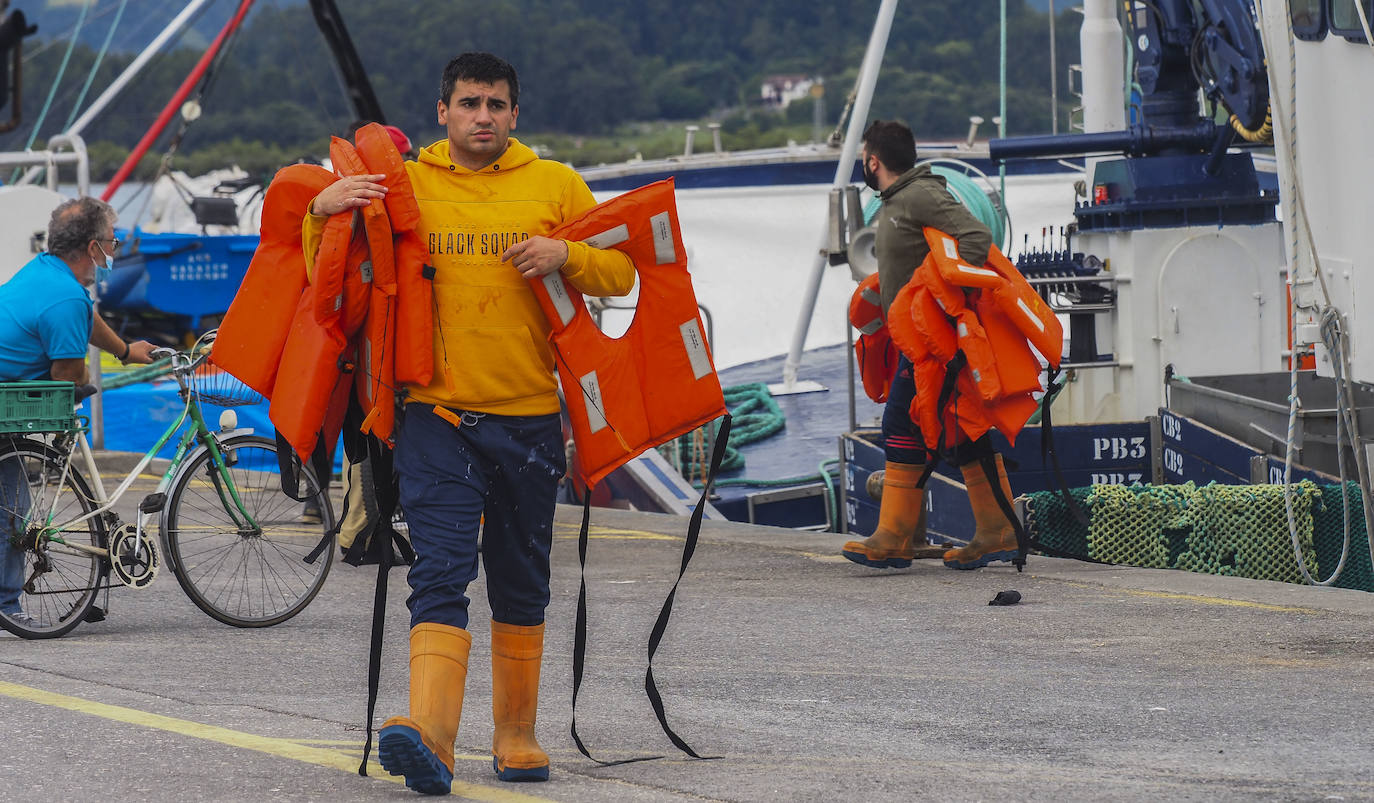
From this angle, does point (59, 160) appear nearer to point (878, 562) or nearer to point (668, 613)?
point (878, 562)

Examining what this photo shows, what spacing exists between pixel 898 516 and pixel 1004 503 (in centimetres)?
51

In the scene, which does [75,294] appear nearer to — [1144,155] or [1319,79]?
[1319,79]

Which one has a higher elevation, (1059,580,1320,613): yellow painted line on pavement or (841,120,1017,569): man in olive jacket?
(841,120,1017,569): man in olive jacket

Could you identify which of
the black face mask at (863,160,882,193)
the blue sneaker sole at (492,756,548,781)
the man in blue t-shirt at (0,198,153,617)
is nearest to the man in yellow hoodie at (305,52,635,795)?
the blue sneaker sole at (492,756,548,781)

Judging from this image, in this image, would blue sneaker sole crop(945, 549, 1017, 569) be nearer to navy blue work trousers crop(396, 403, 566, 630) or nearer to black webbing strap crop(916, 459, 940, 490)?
black webbing strap crop(916, 459, 940, 490)

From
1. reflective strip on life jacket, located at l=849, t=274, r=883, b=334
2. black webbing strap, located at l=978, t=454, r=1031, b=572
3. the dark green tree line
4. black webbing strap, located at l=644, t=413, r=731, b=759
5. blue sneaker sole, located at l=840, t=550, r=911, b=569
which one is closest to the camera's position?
black webbing strap, located at l=644, t=413, r=731, b=759

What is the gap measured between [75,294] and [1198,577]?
5046mm

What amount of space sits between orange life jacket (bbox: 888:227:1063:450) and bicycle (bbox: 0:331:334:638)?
2.73m

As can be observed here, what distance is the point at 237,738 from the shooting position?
17.7 ft

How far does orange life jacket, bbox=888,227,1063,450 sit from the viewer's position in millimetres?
8352

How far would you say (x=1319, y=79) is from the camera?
9000mm

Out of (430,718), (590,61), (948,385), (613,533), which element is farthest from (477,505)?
(590,61)

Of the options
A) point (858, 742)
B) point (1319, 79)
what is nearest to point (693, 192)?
point (1319, 79)

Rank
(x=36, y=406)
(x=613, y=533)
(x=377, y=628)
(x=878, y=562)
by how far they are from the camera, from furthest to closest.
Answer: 1. (x=613, y=533)
2. (x=878, y=562)
3. (x=36, y=406)
4. (x=377, y=628)
